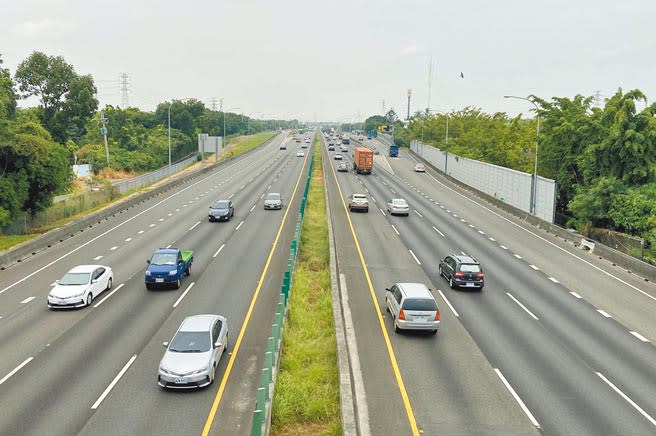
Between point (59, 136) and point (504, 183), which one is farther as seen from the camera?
point (59, 136)

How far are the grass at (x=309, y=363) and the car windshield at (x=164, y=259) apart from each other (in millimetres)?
6060

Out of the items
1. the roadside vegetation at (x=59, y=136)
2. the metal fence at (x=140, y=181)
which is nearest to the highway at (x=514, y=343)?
the roadside vegetation at (x=59, y=136)

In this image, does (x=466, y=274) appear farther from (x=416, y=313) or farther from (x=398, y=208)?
(x=398, y=208)

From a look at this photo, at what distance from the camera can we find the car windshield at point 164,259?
29266mm

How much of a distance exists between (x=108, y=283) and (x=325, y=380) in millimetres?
14844

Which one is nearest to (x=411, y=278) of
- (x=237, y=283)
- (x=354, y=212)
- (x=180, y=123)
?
(x=237, y=283)

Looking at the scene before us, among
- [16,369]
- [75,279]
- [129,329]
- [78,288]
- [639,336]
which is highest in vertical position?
[75,279]

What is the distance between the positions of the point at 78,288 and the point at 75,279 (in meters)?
0.77

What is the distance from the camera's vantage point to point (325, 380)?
18.4m

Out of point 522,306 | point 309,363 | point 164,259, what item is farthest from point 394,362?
point 164,259

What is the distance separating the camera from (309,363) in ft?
65.4

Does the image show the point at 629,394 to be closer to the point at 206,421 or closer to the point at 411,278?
the point at 206,421

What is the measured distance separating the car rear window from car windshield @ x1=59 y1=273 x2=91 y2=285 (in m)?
14.1

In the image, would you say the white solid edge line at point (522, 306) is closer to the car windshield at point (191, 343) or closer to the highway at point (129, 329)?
the highway at point (129, 329)
